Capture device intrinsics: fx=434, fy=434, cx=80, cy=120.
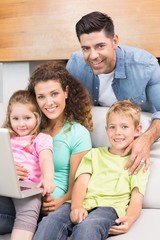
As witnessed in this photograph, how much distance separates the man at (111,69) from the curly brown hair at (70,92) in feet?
0.41

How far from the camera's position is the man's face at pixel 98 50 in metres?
1.60

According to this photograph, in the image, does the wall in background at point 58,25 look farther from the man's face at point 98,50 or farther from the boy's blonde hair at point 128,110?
the boy's blonde hair at point 128,110

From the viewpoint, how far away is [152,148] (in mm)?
1535

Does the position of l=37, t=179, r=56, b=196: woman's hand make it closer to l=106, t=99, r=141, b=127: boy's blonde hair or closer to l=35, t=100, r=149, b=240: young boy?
l=35, t=100, r=149, b=240: young boy

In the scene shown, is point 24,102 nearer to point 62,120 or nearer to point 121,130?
point 62,120

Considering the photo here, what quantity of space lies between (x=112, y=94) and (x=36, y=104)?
38cm

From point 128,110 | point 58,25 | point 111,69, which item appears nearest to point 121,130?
point 128,110

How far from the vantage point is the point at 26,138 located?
1.47 metres

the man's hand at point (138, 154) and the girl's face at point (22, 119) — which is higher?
the girl's face at point (22, 119)

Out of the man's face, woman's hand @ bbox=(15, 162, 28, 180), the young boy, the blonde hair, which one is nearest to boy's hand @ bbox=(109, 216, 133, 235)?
the young boy

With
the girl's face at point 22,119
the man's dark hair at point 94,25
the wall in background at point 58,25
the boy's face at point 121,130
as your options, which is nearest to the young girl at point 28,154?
the girl's face at point 22,119

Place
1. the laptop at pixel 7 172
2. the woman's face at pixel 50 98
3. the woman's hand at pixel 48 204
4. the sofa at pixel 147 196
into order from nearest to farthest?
the laptop at pixel 7 172 → the sofa at pixel 147 196 → the woman's hand at pixel 48 204 → the woman's face at pixel 50 98

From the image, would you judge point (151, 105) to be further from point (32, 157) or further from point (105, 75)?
point (32, 157)

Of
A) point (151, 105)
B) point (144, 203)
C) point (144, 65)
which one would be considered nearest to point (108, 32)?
point (144, 65)
